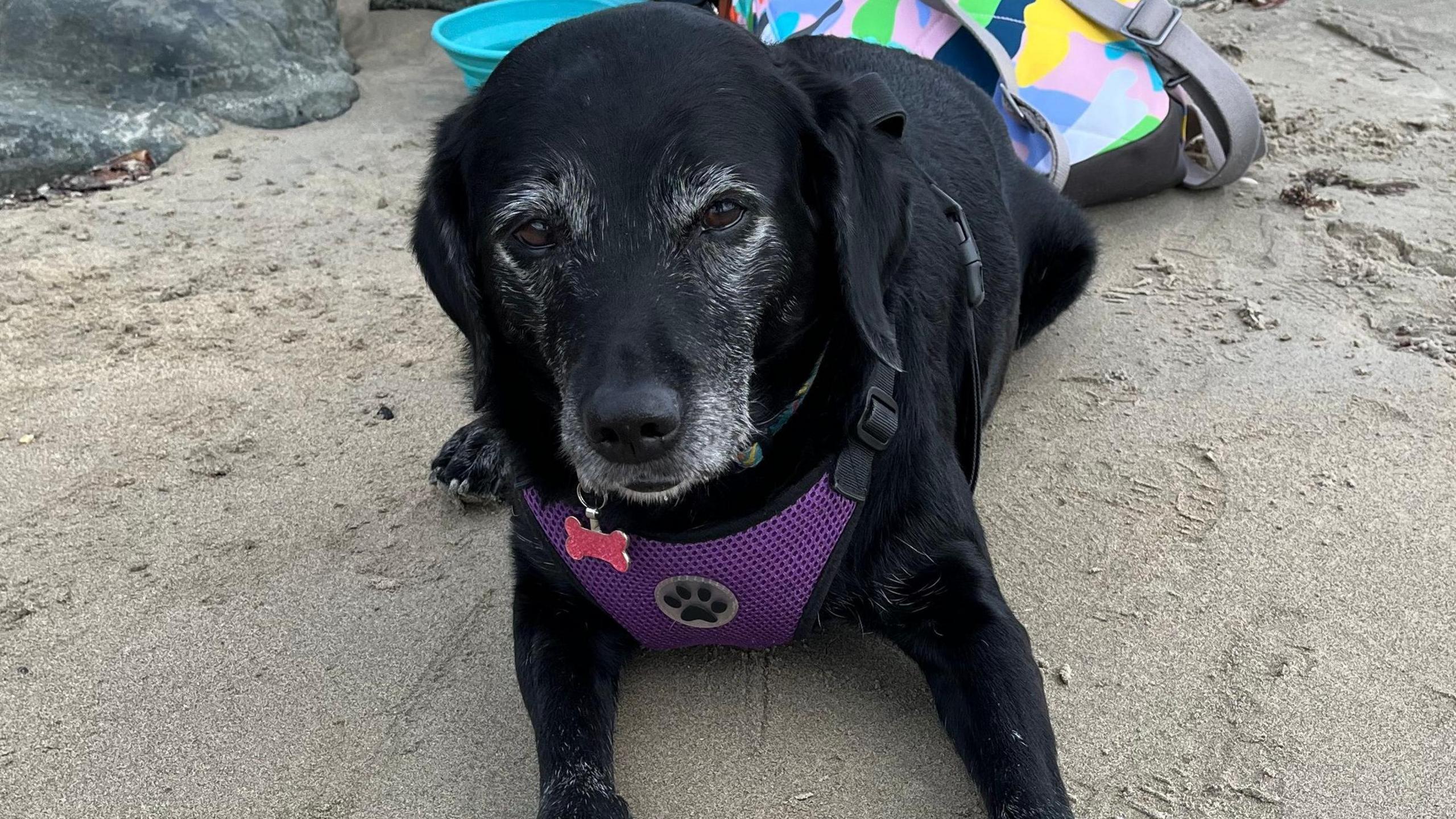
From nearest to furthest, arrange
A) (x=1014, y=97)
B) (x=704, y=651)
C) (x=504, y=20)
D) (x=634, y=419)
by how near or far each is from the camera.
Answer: (x=634, y=419) → (x=704, y=651) → (x=1014, y=97) → (x=504, y=20)

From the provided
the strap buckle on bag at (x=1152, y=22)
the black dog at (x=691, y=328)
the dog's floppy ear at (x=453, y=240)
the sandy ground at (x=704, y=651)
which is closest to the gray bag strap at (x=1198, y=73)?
the strap buckle on bag at (x=1152, y=22)

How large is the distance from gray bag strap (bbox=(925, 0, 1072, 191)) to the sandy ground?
15.7 inches

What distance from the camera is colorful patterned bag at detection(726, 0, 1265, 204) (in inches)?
167

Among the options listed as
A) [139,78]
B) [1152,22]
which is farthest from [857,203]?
[139,78]

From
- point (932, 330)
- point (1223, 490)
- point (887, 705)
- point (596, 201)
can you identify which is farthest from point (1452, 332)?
point (596, 201)

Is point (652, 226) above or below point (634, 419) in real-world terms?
above

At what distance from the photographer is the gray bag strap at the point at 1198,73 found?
14.0 ft

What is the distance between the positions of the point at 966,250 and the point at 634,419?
1175mm

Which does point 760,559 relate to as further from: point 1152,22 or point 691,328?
point 1152,22

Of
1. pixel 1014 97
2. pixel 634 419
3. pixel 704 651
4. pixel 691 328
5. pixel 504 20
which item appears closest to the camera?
pixel 634 419

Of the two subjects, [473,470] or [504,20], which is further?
[504,20]

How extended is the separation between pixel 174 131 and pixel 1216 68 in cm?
434

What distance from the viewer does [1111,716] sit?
233 cm

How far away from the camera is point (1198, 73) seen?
169 inches
